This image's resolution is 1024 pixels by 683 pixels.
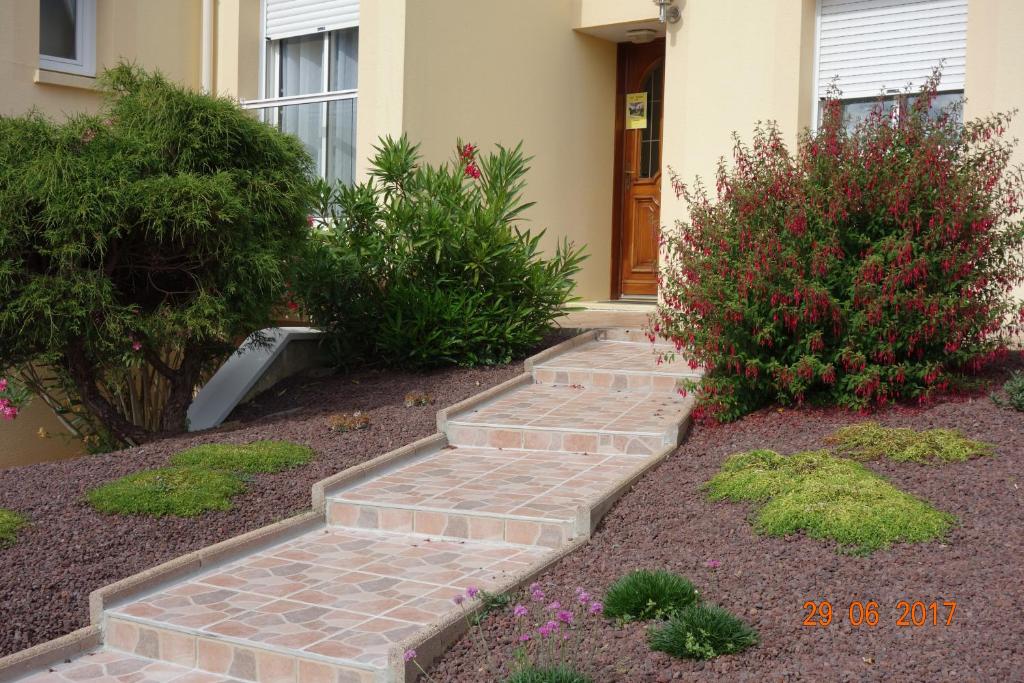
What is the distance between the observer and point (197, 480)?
253 inches

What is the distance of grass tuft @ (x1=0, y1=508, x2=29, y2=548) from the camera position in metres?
5.62

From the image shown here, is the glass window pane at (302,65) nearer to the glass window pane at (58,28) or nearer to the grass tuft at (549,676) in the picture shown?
the glass window pane at (58,28)

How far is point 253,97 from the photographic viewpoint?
42.4 ft

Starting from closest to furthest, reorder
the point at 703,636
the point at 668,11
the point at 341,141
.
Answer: the point at 703,636 < the point at 668,11 < the point at 341,141

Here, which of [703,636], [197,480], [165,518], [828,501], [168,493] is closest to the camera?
[703,636]

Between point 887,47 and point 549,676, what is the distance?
8.16 metres

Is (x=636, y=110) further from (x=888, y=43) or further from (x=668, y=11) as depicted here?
(x=888, y=43)

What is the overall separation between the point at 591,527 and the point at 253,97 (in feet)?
30.1

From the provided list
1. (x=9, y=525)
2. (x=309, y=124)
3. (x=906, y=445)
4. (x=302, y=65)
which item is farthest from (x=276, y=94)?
(x=906, y=445)

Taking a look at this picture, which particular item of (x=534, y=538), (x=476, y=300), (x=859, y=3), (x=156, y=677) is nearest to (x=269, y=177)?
(x=476, y=300)

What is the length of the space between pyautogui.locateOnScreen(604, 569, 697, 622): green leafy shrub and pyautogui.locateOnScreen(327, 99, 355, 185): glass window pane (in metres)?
8.09

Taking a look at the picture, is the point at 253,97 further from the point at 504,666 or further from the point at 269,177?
the point at 504,666

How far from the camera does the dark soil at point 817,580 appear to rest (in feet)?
13.0

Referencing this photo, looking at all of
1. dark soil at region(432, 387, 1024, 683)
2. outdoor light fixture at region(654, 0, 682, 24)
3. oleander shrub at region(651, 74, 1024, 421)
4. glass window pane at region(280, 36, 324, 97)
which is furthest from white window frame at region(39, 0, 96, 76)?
dark soil at region(432, 387, 1024, 683)
